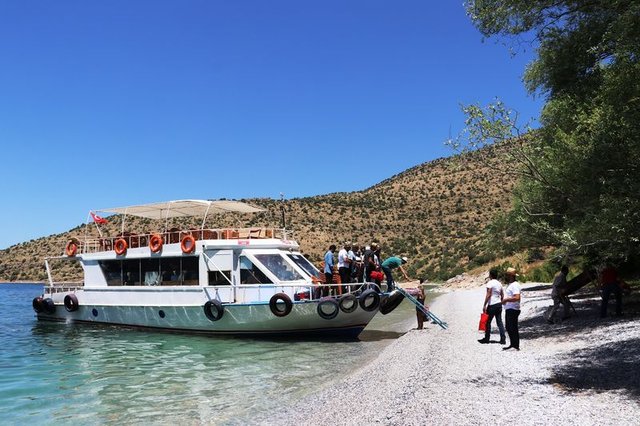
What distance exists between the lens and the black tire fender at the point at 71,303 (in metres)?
22.0

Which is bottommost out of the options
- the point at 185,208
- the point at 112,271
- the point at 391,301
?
the point at 391,301

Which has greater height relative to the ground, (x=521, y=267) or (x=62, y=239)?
(x=62, y=239)

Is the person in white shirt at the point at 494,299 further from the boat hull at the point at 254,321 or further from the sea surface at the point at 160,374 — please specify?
the boat hull at the point at 254,321

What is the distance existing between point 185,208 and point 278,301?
6.53 m

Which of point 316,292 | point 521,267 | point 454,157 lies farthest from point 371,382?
point 521,267

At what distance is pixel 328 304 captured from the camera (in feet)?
52.6

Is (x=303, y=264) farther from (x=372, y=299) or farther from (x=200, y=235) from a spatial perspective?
(x=200, y=235)

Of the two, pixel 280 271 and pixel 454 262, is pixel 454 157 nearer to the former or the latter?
pixel 280 271

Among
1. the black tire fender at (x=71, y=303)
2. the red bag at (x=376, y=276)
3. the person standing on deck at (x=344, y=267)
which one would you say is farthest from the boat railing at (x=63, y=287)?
the red bag at (x=376, y=276)

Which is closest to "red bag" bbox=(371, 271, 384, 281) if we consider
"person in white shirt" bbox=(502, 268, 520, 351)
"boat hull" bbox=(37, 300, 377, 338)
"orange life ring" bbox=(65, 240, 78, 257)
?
"boat hull" bbox=(37, 300, 377, 338)

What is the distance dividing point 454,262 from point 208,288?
36.5 metres

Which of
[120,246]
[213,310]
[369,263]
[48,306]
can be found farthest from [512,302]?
[48,306]

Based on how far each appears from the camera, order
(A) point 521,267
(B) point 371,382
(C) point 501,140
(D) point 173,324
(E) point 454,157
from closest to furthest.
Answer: (B) point 371,382 → (C) point 501,140 → (E) point 454,157 → (D) point 173,324 → (A) point 521,267

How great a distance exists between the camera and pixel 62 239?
7750 cm
